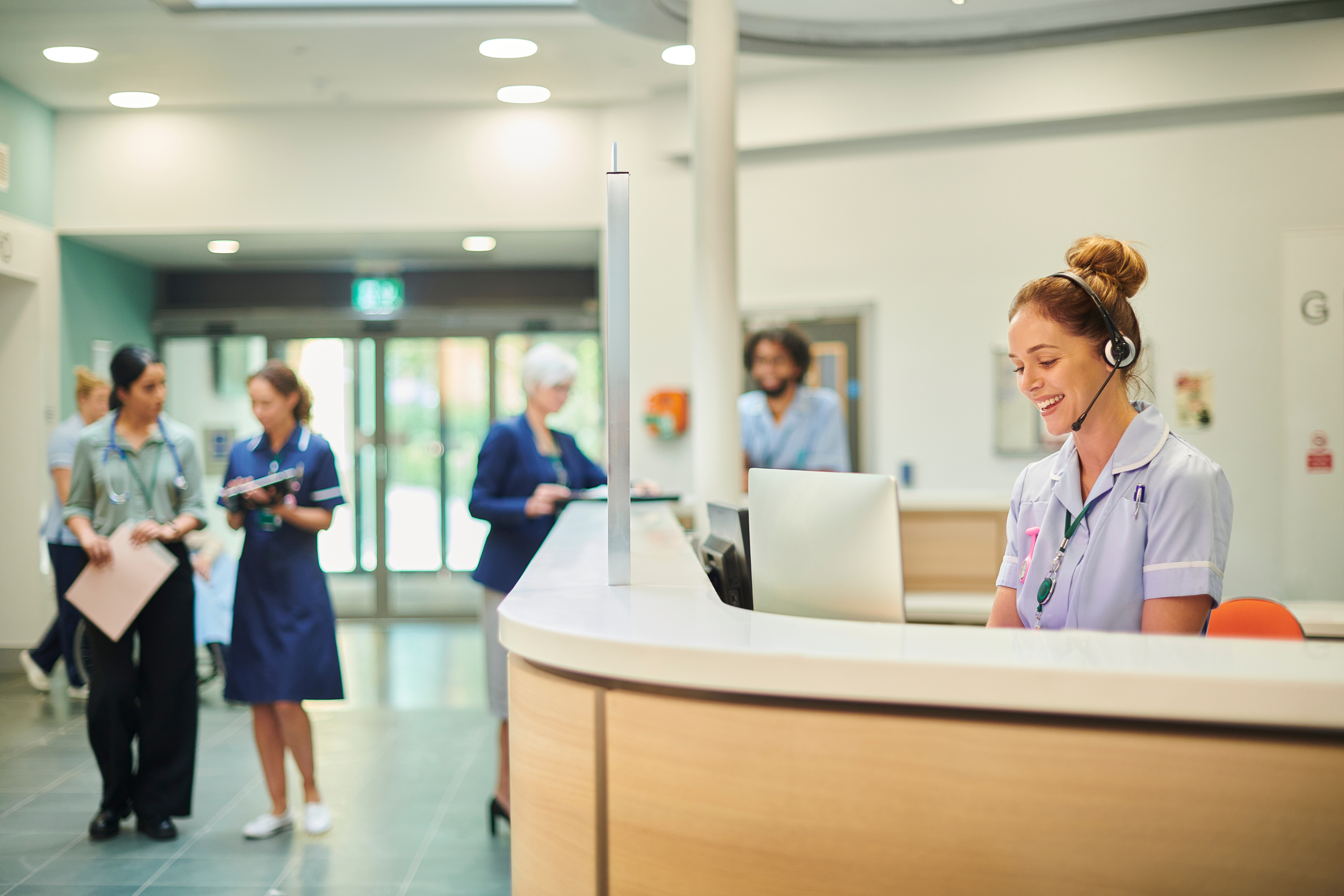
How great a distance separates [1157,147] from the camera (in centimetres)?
546

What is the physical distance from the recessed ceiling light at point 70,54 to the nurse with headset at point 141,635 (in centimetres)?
269

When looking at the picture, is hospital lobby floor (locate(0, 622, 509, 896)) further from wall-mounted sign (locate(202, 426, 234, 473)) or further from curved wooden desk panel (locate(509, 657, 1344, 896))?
wall-mounted sign (locate(202, 426, 234, 473))

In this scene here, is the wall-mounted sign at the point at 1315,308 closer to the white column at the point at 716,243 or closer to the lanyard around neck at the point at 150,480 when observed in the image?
the white column at the point at 716,243

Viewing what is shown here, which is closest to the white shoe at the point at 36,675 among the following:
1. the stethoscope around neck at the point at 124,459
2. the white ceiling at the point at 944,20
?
the stethoscope around neck at the point at 124,459

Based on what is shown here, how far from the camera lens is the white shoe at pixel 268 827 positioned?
3568 millimetres

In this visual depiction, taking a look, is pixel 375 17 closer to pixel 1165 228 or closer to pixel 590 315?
pixel 590 315

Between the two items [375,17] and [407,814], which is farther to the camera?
[375,17]

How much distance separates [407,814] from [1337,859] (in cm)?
342

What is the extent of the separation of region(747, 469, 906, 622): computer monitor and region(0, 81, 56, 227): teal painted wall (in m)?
6.16

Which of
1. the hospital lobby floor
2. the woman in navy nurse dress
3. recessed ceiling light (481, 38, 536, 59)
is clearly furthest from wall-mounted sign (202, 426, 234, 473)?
the woman in navy nurse dress

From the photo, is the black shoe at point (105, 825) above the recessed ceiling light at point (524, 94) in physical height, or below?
below

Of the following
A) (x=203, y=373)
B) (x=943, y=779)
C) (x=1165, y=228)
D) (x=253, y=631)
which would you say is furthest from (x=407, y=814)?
(x=203, y=373)

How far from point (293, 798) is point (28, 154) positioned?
465 centimetres

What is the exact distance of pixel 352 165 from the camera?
650 centimetres
